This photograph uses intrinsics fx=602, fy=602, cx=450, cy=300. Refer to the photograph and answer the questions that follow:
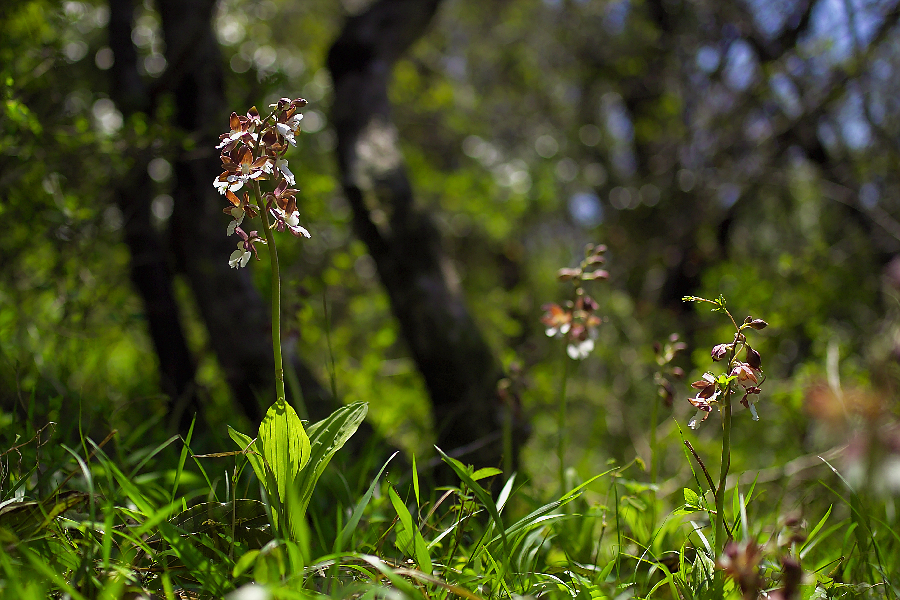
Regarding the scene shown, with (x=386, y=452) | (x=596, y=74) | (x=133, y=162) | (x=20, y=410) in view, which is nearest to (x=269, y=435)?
(x=386, y=452)

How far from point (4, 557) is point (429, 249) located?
88.0 inches

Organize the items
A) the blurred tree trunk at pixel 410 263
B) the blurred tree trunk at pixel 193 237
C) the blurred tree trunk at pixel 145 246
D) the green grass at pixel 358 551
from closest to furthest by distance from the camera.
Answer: the green grass at pixel 358 551 < the blurred tree trunk at pixel 410 263 < the blurred tree trunk at pixel 193 237 < the blurred tree trunk at pixel 145 246

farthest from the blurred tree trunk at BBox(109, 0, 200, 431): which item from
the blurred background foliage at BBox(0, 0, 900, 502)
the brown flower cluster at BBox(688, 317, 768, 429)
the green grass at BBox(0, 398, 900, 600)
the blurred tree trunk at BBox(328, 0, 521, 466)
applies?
the brown flower cluster at BBox(688, 317, 768, 429)

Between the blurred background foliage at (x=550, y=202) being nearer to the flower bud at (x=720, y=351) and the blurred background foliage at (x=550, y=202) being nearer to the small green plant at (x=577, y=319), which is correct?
the small green plant at (x=577, y=319)

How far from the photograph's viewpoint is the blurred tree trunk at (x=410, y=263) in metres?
2.71

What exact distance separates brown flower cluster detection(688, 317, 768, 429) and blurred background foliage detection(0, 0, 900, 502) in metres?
0.91

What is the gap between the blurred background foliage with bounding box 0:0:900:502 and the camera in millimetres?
2791

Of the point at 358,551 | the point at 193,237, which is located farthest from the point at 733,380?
the point at 193,237

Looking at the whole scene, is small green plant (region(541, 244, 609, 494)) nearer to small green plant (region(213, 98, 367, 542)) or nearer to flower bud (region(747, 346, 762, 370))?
flower bud (region(747, 346, 762, 370))

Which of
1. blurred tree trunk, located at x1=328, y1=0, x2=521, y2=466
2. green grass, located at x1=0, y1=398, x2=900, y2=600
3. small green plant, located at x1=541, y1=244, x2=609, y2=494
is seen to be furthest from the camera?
blurred tree trunk, located at x1=328, y1=0, x2=521, y2=466

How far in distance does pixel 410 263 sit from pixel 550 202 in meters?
3.93

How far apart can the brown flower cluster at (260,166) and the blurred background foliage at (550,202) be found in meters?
0.71

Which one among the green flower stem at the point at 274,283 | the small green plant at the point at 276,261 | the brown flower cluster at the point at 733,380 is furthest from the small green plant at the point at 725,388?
the green flower stem at the point at 274,283

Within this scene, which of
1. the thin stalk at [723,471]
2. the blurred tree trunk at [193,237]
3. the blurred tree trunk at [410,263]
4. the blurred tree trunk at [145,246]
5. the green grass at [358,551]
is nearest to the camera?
the green grass at [358,551]
